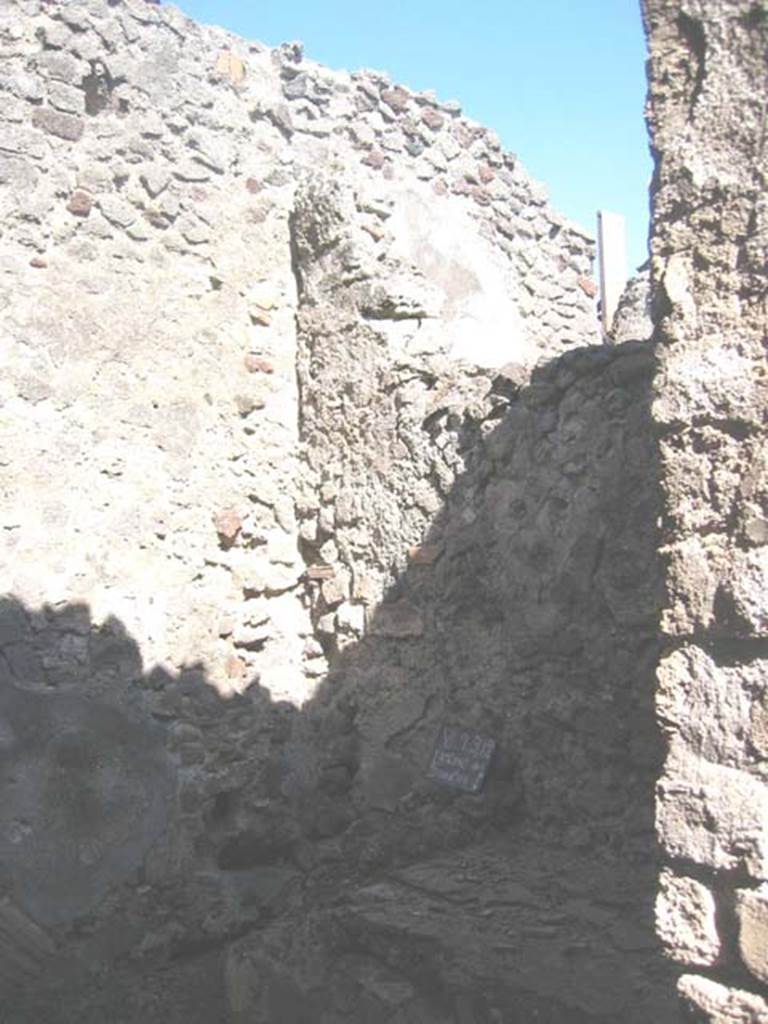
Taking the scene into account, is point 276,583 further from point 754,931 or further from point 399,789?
point 754,931

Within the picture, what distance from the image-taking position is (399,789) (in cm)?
356

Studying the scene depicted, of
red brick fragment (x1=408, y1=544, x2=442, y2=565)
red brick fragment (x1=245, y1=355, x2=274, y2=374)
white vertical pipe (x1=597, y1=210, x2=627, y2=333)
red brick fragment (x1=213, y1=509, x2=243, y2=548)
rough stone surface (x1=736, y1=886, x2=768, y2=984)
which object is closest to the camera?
rough stone surface (x1=736, y1=886, x2=768, y2=984)

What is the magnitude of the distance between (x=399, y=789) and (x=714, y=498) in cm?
214

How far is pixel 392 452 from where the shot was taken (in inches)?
A: 152

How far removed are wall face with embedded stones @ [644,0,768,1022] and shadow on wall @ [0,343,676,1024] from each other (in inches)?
37.4

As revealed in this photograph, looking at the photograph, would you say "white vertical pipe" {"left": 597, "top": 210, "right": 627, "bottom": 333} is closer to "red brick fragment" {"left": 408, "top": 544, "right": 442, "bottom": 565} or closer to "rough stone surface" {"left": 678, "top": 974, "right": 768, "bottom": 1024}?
"red brick fragment" {"left": 408, "top": 544, "right": 442, "bottom": 565}

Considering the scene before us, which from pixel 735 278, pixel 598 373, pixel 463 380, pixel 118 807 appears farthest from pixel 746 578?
pixel 118 807

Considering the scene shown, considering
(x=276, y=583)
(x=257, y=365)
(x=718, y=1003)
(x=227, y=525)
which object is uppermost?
(x=257, y=365)

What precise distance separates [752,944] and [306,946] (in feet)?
5.52

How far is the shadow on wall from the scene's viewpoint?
9.32ft

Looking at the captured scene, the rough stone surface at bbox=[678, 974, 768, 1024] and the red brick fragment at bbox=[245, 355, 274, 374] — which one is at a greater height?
the red brick fragment at bbox=[245, 355, 274, 374]

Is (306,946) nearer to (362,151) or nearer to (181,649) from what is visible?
(181,649)

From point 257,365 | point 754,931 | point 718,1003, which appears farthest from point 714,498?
point 257,365

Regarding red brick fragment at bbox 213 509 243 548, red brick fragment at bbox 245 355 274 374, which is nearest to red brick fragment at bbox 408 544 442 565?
red brick fragment at bbox 213 509 243 548
